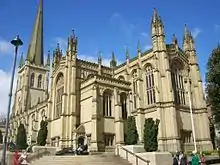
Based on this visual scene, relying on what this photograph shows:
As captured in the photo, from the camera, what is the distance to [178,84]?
153 feet

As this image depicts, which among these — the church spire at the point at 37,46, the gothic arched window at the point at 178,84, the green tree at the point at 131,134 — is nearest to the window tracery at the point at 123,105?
the green tree at the point at 131,134

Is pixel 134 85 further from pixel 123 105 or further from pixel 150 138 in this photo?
pixel 150 138

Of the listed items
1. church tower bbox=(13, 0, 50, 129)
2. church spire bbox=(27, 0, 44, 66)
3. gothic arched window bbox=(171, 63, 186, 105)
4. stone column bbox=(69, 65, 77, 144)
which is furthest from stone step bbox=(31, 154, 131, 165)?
church spire bbox=(27, 0, 44, 66)

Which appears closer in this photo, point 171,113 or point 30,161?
point 30,161

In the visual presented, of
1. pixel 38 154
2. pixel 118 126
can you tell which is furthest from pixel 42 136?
pixel 38 154

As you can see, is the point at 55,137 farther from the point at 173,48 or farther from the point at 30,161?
the point at 173,48

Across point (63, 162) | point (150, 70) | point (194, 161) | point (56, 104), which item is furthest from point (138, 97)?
point (194, 161)

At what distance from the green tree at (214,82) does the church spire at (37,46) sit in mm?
72696

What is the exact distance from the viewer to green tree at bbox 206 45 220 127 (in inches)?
1187

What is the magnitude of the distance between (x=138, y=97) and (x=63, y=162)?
22346mm

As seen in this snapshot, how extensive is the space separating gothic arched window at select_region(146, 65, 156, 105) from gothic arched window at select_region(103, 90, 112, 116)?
7.30 meters

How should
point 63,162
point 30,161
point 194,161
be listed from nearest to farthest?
point 194,161 → point 63,162 → point 30,161

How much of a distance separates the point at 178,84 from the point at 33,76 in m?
59.2

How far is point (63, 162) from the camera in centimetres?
2588
